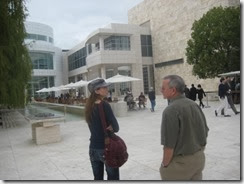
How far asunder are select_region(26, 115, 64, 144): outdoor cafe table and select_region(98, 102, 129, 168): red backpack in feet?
13.4

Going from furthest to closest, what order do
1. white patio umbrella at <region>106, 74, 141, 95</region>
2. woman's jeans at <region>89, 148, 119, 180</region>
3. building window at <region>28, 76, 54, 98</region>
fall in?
building window at <region>28, 76, 54, 98</region>
white patio umbrella at <region>106, 74, 141, 95</region>
woman's jeans at <region>89, 148, 119, 180</region>

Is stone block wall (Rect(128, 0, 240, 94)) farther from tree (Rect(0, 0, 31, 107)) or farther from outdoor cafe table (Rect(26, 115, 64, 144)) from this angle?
tree (Rect(0, 0, 31, 107))

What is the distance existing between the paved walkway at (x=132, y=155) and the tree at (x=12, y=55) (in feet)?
8.04

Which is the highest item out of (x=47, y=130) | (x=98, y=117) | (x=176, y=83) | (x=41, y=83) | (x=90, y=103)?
(x=41, y=83)

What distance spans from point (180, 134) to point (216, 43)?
158 cm

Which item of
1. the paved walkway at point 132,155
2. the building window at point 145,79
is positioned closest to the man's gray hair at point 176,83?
the paved walkway at point 132,155

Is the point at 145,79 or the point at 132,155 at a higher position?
the point at 145,79

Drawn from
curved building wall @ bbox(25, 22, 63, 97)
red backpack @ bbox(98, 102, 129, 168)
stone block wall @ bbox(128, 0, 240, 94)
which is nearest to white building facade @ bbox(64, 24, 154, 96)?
stone block wall @ bbox(128, 0, 240, 94)

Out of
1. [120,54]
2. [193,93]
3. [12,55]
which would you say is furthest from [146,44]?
[12,55]

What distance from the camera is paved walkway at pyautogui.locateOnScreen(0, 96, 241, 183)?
3.86m

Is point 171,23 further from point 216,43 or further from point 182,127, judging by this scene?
point 182,127

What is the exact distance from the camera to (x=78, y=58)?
4.48m

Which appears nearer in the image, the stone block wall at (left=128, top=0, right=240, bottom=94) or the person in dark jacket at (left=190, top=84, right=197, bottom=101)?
the person in dark jacket at (left=190, top=84, right=197, bottom=101)

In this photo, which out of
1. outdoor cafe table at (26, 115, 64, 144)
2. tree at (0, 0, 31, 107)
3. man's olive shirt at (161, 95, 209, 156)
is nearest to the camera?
man's olive shirt at (161, 95, 209, 156)
